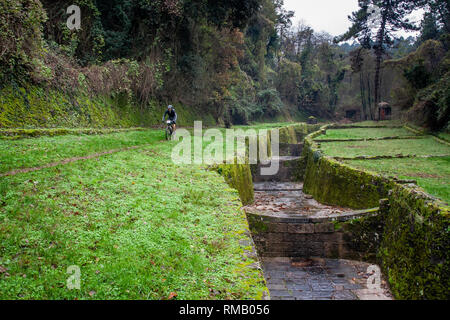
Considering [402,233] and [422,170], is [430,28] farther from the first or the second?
[402,233]

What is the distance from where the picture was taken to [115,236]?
4285 mm

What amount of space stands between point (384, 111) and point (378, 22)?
1239 cm

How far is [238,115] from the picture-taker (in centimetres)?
3975

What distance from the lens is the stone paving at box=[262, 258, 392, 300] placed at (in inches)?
242

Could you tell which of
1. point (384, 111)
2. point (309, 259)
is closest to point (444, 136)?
point (309, 259)

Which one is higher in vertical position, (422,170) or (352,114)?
(352,114)

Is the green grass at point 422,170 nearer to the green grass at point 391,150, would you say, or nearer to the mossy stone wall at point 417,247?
the mossy stone wall at point 417,247

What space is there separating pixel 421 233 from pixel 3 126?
11.9 metres

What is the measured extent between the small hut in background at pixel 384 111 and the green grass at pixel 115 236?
132ft

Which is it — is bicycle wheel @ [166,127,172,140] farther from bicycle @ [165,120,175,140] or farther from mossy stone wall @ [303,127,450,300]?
mossy stone wall @ [303,127,450,300]

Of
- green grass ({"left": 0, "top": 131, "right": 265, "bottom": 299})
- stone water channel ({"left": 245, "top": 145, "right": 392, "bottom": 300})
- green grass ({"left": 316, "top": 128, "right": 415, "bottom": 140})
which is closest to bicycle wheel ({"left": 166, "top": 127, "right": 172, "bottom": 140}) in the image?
green grass ({"left": 0, "top": 131, "right": 265, "bottom": 299})

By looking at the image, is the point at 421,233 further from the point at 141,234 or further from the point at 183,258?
the point at 141,234

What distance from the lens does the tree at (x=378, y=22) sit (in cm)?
3767

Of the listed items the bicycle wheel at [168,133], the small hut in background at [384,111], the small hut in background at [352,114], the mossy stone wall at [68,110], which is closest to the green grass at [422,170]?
the bicycle wheel at [168,133]
